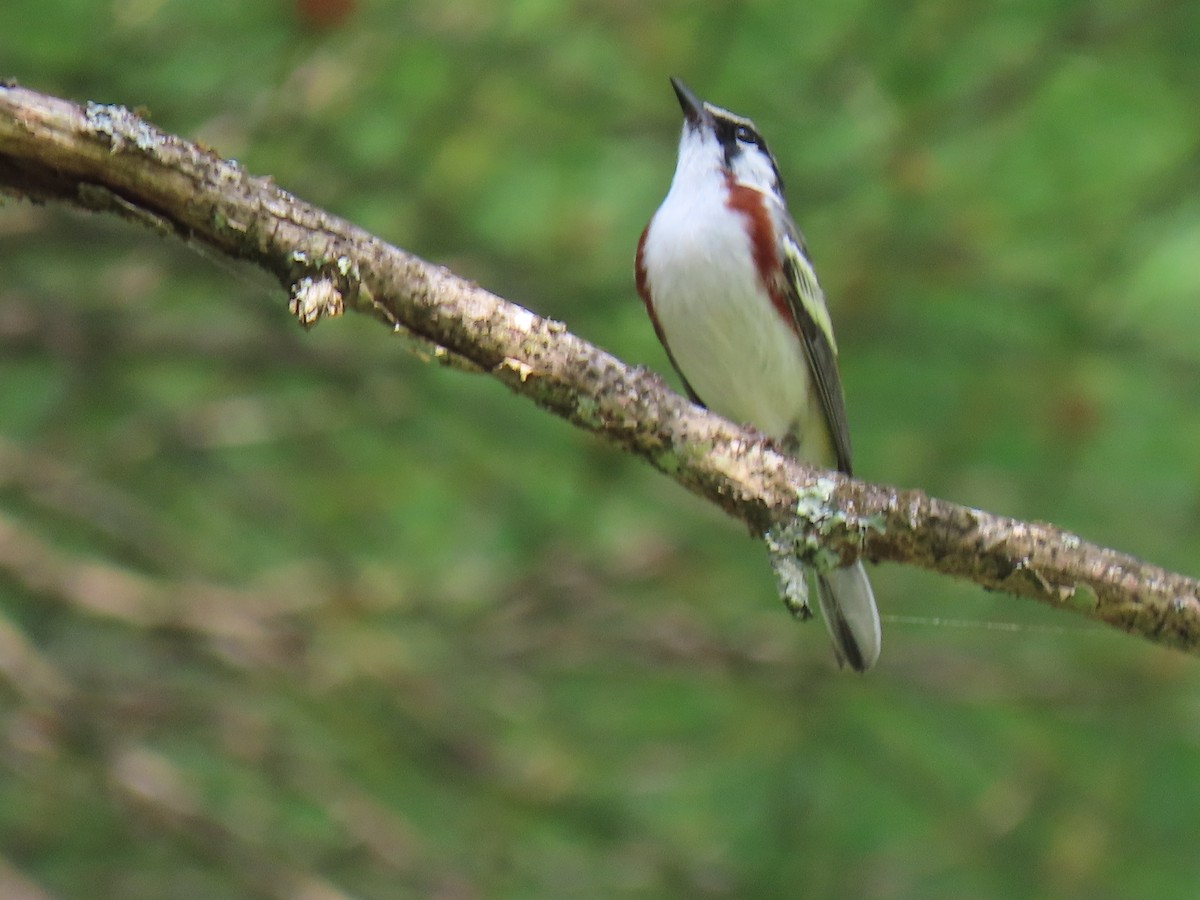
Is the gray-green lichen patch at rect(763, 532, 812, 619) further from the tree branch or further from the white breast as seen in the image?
the white breast

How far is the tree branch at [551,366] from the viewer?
2.43 m

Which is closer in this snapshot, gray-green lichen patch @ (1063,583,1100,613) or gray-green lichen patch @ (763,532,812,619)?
gray-green lichen patch @ (763,532,812,619)

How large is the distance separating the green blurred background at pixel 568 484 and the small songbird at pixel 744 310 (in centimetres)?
39

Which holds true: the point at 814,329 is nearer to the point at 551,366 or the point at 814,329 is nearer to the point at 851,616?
the point at 851,616

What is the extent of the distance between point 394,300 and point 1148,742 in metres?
3.67

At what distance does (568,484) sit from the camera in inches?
214

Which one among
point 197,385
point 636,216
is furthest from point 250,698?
point 636,216

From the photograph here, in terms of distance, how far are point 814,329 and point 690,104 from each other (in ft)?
2.49

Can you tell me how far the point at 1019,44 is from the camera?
4469 mm

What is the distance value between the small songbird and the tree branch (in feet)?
4.15

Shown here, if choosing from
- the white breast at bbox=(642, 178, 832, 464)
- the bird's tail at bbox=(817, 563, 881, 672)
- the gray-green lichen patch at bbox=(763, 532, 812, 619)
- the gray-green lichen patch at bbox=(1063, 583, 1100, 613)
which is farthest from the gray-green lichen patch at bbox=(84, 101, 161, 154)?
the bird's tail at bbox=(817, 563, 881, 672)

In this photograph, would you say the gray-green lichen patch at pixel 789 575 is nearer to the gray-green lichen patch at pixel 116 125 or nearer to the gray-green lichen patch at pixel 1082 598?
the gray-green lichen patch at pixel 1082 598

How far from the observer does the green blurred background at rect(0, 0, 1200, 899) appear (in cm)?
444

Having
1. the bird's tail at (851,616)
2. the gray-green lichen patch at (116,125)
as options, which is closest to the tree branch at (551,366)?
the gray-green lichen patch at (116,125)
